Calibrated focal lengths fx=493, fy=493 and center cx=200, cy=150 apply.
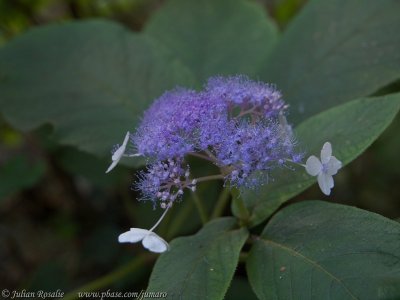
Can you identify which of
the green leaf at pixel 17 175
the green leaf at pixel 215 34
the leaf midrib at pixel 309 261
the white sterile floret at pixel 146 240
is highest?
the green leaf at pixel 215 34

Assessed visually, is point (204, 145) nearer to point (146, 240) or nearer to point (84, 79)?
point (146, 240)

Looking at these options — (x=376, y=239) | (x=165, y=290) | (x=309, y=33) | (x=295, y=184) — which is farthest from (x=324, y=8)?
(x=165, y=290)

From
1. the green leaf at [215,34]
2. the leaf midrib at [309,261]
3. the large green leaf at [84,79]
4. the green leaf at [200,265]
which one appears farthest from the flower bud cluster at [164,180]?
the green leaf at [215,34]

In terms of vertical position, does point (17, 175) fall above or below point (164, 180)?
below

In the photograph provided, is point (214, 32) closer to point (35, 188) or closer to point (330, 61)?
point (330, 61)

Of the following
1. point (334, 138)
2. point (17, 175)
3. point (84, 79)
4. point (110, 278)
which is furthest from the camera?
point (17, 175)

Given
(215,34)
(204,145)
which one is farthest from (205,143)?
(215,34)

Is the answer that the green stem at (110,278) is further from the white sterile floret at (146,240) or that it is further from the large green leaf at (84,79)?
the white sterile floret at (146,240)

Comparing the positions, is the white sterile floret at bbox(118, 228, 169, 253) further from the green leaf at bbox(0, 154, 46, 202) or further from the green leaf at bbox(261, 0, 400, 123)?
the green leaf at bbox(0, 154, 46, 202)
